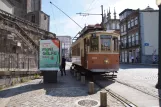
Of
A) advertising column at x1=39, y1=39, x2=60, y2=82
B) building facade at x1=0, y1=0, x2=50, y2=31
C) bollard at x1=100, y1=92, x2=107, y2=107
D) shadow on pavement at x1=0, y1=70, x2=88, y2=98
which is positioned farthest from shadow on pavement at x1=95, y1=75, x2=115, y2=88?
building facade at x1=0, y1=0, x2=50, y2=31

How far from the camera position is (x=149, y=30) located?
5056 centimetres

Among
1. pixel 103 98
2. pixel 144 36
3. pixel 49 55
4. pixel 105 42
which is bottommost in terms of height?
pixel 103 98

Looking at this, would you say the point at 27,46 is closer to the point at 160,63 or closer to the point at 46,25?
the point at 160,63

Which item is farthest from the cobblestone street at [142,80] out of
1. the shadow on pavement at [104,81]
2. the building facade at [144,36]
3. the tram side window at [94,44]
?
the building facade at [144,36]

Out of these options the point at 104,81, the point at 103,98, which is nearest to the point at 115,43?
the point at 104,81

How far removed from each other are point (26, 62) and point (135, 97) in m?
13.3

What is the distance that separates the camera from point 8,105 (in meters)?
8.94

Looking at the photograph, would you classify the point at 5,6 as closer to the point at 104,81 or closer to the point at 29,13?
the point at 29,13

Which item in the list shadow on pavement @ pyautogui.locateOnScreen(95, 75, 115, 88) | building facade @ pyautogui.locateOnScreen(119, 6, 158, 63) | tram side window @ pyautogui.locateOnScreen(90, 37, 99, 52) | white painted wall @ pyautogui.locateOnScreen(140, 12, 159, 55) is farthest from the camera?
white painted wall @ pyautogui.locateOnScreen(140, 12, 159, 55)

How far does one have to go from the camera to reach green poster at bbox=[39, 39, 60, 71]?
15328mm

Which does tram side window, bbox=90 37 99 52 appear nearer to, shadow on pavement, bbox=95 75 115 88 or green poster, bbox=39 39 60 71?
shadow on pavement, bbox=95 75 115 88

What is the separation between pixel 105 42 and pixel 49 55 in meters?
4.08

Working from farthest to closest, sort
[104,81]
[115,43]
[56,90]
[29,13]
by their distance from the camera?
[29,13], [115,43], [104,81], [56,90]

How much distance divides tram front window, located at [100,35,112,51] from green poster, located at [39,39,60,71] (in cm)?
318
